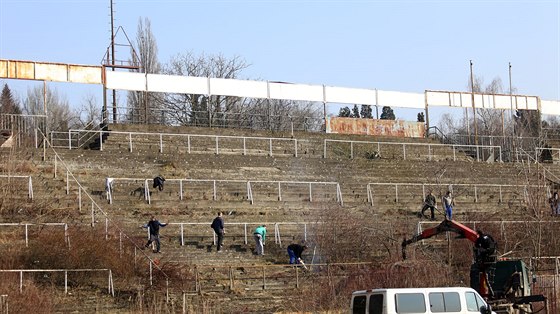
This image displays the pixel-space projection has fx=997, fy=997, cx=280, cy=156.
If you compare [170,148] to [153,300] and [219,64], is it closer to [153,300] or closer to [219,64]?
[153,300]

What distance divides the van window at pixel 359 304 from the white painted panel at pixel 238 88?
28633mm

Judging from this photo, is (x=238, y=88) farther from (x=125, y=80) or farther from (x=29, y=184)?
(x=29, y=184)

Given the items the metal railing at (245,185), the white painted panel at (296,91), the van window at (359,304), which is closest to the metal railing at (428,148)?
the white painted panel at (296,91)

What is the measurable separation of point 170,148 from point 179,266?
14.0 metres

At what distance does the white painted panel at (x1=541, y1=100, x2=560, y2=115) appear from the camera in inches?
2554

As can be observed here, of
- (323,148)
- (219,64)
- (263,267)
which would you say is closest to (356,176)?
(323,148)

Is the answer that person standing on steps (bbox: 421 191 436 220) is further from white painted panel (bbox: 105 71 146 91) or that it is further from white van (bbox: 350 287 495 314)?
white van (bbox: 350 287 495 314)

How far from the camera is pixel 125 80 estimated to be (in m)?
48.4

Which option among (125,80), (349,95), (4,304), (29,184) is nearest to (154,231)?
(29,184)

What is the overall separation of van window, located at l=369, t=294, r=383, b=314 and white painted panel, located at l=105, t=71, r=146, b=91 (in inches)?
1076

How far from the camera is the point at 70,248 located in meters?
31.2

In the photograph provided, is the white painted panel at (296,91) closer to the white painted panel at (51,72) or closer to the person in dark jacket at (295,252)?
the white painted panel at (51,72)

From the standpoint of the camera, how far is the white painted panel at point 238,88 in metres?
51.6

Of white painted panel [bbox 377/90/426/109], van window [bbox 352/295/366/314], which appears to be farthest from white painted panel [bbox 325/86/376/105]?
van window [bbox 352/295/366/314]
